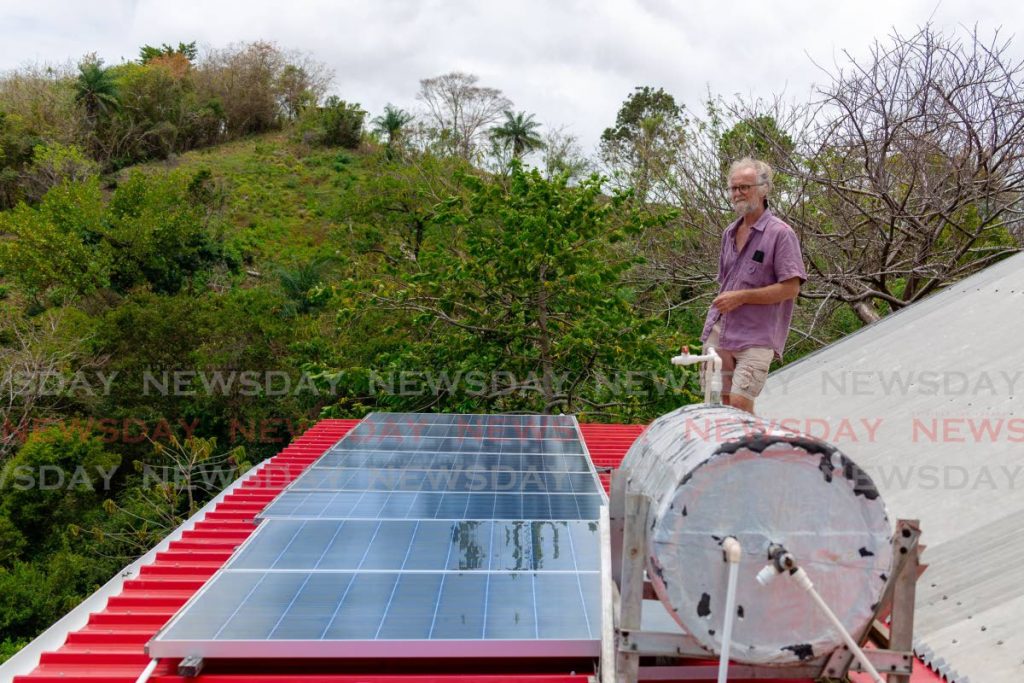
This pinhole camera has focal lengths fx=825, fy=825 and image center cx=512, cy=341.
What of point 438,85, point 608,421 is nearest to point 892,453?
point 608,421

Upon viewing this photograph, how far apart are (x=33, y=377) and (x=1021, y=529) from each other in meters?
27.8

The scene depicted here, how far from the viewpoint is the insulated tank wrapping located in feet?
9.76

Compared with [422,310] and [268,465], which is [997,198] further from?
[268,465]

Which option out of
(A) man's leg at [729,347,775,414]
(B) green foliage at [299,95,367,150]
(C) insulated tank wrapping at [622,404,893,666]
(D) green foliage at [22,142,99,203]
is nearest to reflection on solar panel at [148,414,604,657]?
(C) insulated tank wrapping at [622,404,893,666]

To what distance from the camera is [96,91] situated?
5078cm

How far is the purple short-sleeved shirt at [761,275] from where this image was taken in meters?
4.91

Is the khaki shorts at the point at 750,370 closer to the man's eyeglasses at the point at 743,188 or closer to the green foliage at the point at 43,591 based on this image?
the man's eyeglasses at the point at 743,188

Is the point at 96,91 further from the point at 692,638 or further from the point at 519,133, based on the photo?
the point at 692,638

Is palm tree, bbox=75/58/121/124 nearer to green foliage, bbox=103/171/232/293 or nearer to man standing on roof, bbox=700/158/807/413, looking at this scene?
green foliage, bbox=103/171/232/293

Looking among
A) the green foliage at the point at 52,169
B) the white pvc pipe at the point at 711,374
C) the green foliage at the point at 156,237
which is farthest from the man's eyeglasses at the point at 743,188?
the green foliage at the point at 52,169

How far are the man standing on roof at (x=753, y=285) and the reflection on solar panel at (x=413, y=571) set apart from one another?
134cm

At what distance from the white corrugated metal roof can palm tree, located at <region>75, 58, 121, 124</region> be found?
169ft

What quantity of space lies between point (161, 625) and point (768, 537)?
126 inches

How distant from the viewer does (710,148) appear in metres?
20.8
